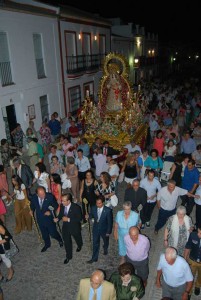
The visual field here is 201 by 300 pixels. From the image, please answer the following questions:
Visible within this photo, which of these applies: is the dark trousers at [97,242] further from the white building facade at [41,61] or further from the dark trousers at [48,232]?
the white building facade at [41,61]

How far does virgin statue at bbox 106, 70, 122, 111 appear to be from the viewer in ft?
43.1

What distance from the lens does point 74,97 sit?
1989 centimetres

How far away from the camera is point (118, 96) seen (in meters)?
13.5

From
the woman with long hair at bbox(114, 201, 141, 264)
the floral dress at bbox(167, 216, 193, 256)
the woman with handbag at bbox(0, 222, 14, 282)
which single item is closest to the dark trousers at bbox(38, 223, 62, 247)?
the woman with handbag at bbox(0, 222, 14, 282)

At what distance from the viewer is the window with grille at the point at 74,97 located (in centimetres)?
1926

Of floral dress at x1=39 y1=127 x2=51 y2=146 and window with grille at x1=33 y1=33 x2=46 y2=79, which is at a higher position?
window with grille at x1=33 y1=33 x2=46 y2=79

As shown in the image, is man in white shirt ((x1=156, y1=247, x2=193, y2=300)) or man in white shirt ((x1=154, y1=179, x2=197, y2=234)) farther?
man in white shirt ((x1=154, y1=179, x2=197, y2=234))

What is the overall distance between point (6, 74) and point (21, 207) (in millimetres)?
7387

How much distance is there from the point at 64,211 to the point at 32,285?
1.58m

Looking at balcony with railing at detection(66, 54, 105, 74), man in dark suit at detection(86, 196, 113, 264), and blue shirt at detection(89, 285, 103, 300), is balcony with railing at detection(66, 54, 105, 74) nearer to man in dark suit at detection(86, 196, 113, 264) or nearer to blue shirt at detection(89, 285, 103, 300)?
man in dark suit at detection(86, 196, 113, 264)

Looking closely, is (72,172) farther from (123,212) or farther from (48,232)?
(123,212)

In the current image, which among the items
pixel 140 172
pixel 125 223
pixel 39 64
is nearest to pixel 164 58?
pixel 39 64

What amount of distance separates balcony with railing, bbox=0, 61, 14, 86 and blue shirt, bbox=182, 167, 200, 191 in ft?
29.0

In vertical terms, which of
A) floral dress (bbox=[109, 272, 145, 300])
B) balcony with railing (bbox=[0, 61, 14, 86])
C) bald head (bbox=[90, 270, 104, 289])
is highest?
balcony with railing (bbox=[0, 61, 14, 86])
